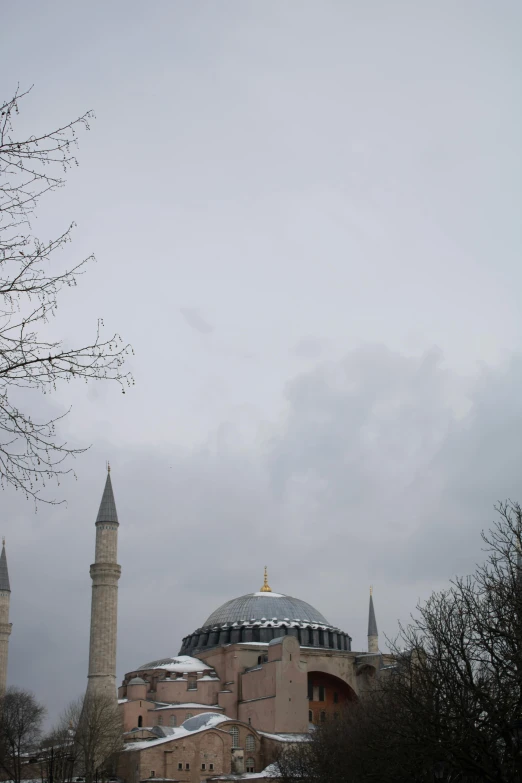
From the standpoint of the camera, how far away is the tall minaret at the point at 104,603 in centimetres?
5112

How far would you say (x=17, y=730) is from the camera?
5028cm

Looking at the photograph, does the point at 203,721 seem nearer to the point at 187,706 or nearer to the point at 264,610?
the point at 187,706

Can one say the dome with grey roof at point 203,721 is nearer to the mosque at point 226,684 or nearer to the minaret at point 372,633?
the mosque at point 226,684

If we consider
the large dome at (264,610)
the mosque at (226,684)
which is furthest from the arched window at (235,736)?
the large dome at (264,610)

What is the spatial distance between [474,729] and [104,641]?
3789cm

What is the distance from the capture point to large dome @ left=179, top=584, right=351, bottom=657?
2381 inches

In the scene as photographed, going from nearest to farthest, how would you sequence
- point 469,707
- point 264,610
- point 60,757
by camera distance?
point 469,707 < point 60,757 < point 264,610

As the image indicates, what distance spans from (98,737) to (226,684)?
12.1 metres

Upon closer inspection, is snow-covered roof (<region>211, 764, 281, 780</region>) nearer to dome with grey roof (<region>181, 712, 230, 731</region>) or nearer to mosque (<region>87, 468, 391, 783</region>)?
mosque (<region>87, 468, 391, 783</region>)

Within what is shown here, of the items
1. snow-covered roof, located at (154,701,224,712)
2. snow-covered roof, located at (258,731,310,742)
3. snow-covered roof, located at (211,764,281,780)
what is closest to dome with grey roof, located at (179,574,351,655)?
snow-covered roof, located at (154,701,224,712)

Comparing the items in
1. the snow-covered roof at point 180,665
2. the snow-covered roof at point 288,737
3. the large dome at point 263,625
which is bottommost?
the snow-covered roof at point 288,737

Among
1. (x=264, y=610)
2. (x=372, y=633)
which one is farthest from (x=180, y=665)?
(x=372, y=633)

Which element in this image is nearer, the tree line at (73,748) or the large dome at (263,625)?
the tree line at (73,748)

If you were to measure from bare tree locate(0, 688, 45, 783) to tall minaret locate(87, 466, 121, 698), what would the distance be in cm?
444
